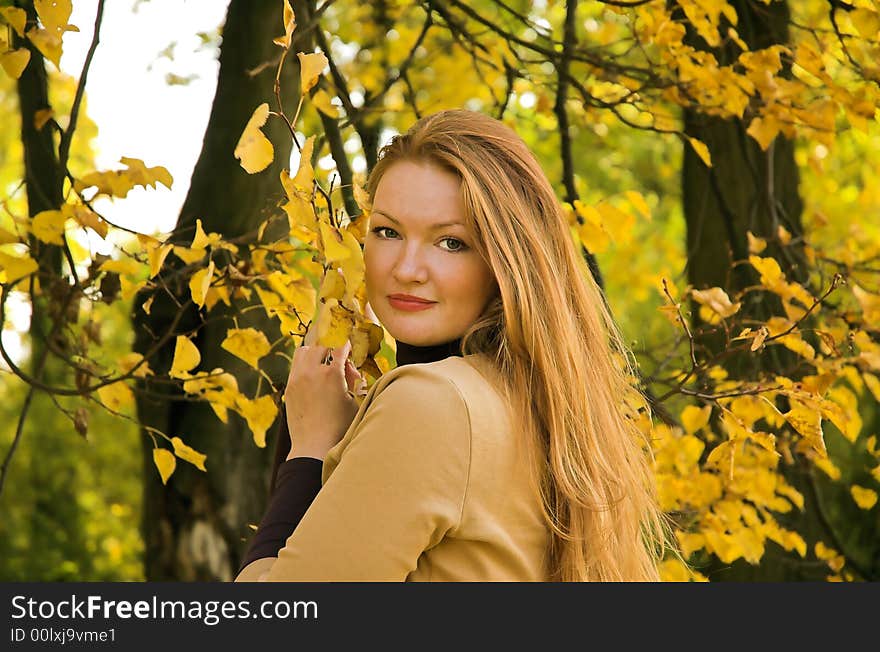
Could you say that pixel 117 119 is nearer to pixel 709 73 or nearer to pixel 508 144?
pixel 709 73

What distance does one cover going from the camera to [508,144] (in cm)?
180

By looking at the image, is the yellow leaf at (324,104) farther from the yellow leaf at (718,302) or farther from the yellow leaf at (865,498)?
the yellow leaf at (865,498)

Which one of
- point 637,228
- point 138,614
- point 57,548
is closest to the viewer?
point 138,614

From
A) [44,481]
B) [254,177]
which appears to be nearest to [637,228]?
[44,481]

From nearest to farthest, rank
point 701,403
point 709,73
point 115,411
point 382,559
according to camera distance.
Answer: point 382,559
point 115,411
point 709,73
point 701,403

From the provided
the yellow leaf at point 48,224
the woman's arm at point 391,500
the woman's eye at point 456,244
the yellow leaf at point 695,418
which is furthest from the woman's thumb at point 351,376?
the yellow leaf at point 695,418

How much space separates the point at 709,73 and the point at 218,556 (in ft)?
7.77

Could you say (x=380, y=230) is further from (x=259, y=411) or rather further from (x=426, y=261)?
(x=259, y=411)

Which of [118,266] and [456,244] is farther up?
[118,266]

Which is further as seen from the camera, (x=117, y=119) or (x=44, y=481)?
(x=44, y=481)

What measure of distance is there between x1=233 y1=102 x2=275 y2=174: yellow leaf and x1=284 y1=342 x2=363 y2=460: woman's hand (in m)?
0.34

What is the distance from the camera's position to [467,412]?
1518 millimetres

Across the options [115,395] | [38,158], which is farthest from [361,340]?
[38,158]

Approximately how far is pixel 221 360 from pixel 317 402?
1879 mm
